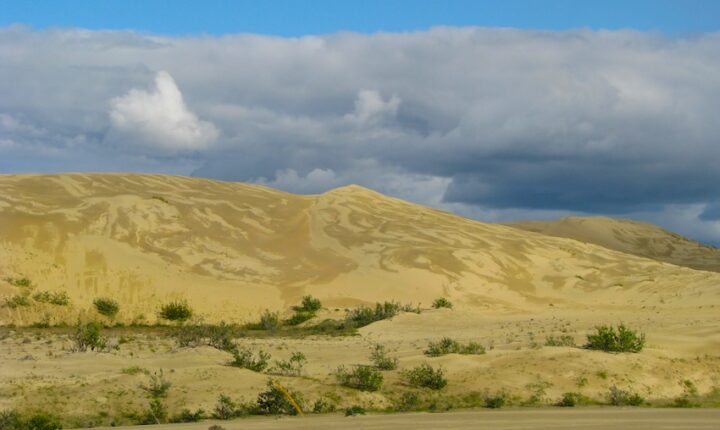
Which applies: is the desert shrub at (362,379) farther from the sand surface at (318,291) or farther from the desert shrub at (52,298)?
the desert shrub at (52,298)

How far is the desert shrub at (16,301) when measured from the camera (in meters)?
32.8

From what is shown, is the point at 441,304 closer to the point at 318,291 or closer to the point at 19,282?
the point at 318,291

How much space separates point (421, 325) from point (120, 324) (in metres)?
12.1

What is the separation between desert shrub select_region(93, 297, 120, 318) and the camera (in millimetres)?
34625

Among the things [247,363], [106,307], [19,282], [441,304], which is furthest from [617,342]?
[19,282]

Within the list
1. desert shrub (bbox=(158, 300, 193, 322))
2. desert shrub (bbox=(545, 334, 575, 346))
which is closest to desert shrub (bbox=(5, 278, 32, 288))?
desert shrub (bbox=(158, 300, 193, 322))

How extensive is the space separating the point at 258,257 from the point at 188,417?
28758mm

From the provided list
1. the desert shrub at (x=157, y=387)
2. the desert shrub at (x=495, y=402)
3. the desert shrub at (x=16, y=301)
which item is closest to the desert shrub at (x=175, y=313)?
the desert shrub at (x=16, y=301)

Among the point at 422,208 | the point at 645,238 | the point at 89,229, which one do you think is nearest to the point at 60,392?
the point at 89,229

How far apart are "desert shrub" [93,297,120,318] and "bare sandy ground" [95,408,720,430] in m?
20.8

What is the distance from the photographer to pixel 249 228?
48531mm

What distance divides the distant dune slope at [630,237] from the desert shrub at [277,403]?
77.0 meters

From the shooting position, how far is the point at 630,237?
10056 cm

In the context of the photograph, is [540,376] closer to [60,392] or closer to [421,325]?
[60,392]
